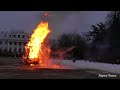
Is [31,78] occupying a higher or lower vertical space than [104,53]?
lower

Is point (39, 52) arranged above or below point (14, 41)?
below

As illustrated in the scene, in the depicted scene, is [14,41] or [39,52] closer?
[14,41]

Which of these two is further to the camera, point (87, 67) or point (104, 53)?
point (87, 67)

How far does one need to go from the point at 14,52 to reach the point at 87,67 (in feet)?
11.7

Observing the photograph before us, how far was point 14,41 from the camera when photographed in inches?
492

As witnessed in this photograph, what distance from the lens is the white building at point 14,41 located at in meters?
10.7

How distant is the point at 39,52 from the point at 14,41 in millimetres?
1900

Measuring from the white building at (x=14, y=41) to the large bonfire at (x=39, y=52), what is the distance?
30 cm

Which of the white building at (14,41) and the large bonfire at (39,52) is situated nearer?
the white building at (14,41)

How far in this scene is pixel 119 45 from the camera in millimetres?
9562

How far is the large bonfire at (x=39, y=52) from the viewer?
12.0 m
